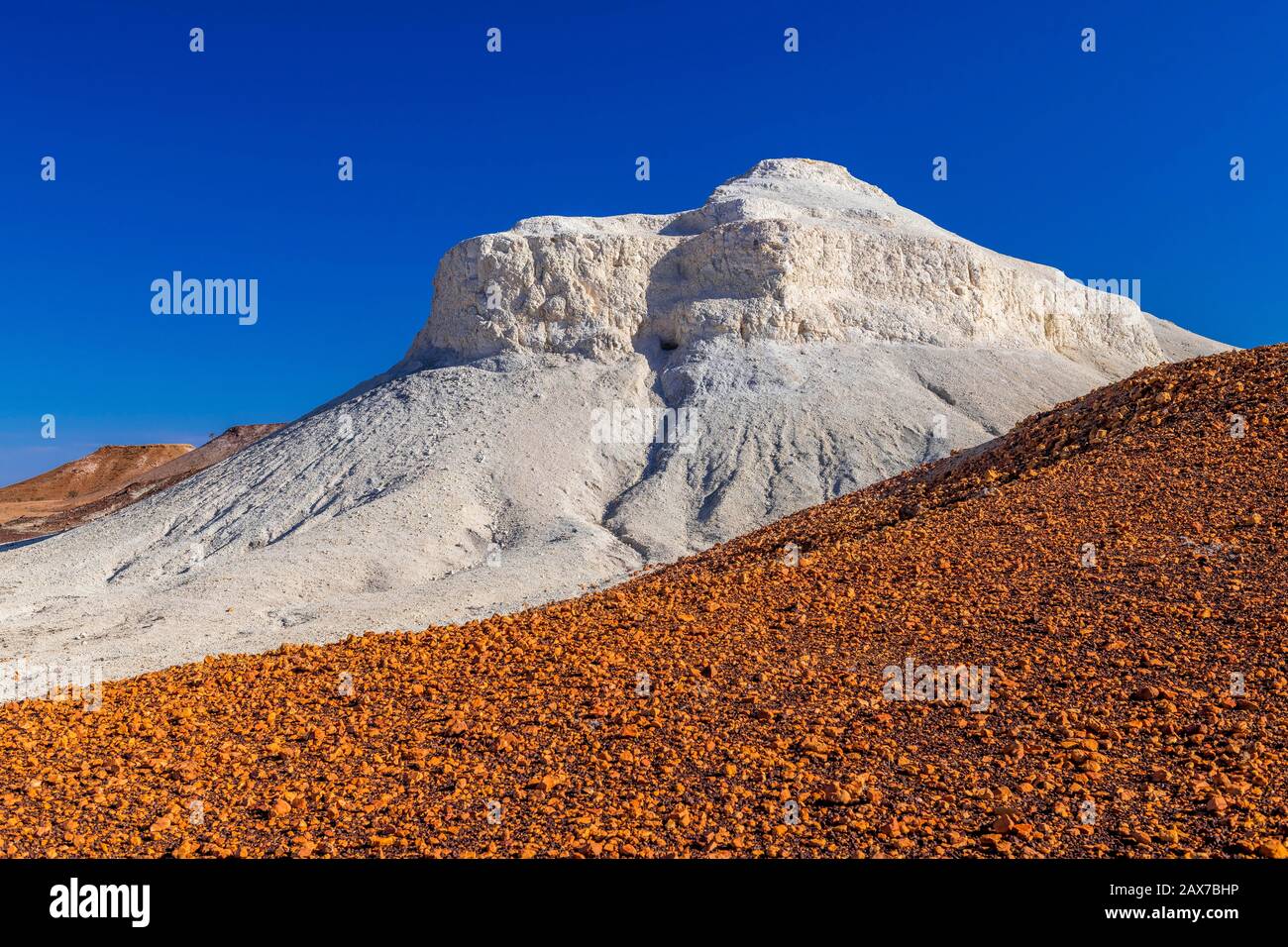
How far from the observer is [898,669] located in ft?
25.2

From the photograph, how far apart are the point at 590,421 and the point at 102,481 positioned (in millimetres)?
61790

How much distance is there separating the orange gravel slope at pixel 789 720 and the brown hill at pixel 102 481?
51.1m

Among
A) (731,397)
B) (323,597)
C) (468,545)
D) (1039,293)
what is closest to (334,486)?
(468,545)

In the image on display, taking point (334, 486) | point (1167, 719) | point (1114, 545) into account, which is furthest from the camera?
point (334, 486)

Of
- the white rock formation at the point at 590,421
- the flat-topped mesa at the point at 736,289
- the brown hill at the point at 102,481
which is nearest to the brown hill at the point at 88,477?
the brown hill at the point at 102,481

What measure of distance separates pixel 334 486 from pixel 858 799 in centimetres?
2576

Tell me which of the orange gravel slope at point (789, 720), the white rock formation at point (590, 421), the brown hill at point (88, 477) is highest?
the brown hill at point (88, 477)

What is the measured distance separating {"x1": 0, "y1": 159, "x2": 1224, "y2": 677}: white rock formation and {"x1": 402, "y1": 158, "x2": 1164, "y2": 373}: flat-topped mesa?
87 millimetres

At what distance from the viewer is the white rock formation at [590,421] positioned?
2231 centimetres

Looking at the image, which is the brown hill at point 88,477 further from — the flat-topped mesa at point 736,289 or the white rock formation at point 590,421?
the flat-topped mesa at point 736,289

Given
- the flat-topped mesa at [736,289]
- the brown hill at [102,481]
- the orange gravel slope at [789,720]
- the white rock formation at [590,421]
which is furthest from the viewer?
the brown hill at [102,481]

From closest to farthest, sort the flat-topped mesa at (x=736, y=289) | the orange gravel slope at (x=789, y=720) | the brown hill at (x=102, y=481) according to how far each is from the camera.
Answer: the orange gravel slope at (x=789, y=720) < the flat-topped mesa at (x=736, y=289) < the brown hill at (x=102, y=481)

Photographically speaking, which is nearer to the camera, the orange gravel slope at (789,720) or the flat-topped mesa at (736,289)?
the orange gravel slope at (789,720)

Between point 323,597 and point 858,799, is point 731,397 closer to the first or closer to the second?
point 323,597
